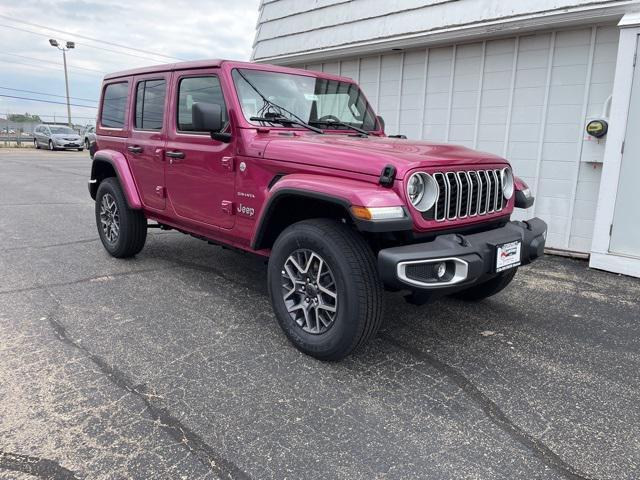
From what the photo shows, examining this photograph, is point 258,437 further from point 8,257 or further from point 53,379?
point 8,257

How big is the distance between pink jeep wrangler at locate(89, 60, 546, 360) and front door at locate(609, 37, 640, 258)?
208cm

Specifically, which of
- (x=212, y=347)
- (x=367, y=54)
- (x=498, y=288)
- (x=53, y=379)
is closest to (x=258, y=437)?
(x=212, y=347)

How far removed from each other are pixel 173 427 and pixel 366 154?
5.99 ft

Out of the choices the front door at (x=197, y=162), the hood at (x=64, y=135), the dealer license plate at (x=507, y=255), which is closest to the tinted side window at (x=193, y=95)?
the front door at (x=197, y=162)

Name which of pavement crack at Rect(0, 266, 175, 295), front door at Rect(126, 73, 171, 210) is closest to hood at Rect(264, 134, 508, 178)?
front door at Rect(126, 73, 171, 210)

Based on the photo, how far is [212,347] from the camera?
3.30 m

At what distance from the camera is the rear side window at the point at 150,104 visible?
4.55m

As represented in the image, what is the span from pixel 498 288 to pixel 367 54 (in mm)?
4974

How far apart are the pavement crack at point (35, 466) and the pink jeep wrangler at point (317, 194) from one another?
1.48 meters

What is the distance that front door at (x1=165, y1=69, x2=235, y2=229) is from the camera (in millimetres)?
3838

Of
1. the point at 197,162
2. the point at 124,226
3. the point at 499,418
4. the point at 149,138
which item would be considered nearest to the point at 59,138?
the point at 124,226

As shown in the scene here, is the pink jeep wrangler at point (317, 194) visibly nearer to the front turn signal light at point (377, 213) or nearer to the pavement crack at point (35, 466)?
the front turn signal light at point (377, 213)

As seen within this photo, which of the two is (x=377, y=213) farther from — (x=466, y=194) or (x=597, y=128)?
(x=597, y=128)

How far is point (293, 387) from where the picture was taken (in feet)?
9.25
